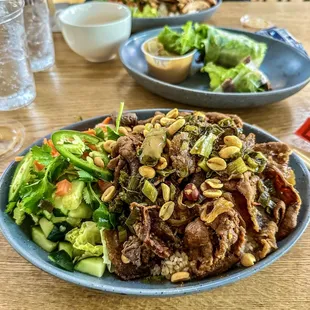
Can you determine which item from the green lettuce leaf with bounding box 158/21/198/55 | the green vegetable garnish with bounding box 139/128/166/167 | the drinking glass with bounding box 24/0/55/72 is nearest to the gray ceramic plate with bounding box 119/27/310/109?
the green lettuce leaf with bounding box 158/21/198/55

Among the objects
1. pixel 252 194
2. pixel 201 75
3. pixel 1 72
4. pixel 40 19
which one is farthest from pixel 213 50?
pixel 252 194

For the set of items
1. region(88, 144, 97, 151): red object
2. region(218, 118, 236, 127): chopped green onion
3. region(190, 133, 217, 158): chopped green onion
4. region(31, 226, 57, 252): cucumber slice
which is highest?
region(190, 133, 217, 158): chopped green onion

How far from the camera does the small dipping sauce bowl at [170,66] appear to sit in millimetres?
1856

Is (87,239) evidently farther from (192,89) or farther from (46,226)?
(192,89)

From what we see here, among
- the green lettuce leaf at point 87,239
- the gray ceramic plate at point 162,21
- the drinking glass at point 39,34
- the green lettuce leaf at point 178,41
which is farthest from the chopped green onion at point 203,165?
the gray ceramic plate at point 162,21

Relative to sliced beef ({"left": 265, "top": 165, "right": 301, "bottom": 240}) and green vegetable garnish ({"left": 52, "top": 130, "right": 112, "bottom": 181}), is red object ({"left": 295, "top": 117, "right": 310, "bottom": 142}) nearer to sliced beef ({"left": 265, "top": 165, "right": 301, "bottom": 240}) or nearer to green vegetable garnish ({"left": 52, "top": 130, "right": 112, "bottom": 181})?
sliced beef ({"left": 265, "top": 165, "right": 301, "bottom": 240})

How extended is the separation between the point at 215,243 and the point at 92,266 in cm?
30

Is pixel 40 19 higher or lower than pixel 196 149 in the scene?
lower

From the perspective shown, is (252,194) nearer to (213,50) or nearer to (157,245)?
(157,245)

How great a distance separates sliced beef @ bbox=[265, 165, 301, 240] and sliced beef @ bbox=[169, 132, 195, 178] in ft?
0.76

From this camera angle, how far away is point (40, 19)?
199 centimetres

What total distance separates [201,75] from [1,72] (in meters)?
0.89

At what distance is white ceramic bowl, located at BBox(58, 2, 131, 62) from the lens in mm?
1980

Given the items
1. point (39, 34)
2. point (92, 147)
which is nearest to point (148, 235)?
point (92, 147)
